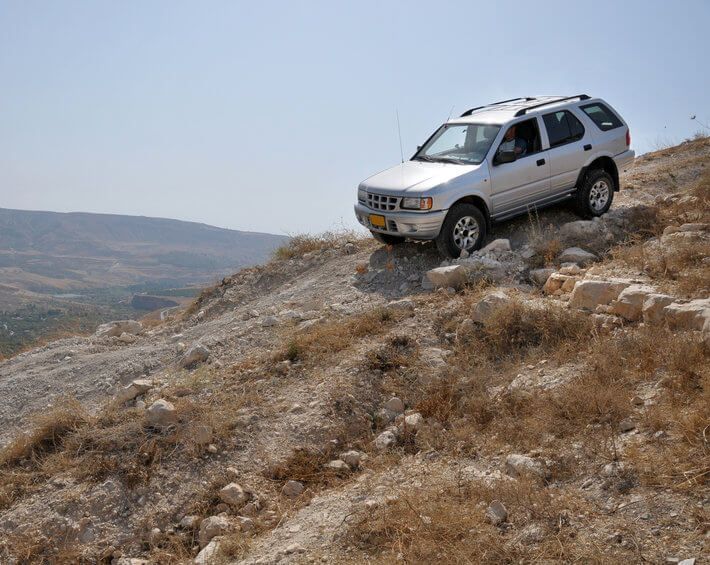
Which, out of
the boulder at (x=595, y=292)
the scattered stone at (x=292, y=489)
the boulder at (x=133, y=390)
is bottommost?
the scattered stone at (x=292, y=489)

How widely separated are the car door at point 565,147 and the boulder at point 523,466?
627 cm

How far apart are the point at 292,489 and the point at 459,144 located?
256 inches

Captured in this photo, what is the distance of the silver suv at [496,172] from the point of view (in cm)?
924

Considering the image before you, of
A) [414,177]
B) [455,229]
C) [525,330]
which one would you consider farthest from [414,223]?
[525,330]

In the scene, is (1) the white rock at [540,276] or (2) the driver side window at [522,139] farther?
(2) the driver side window at [522,139]

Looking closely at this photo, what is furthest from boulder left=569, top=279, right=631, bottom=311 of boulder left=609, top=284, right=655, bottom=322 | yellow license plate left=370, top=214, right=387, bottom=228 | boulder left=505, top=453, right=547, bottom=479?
yellow license plate left=370, top=214, right=387, bottom=228

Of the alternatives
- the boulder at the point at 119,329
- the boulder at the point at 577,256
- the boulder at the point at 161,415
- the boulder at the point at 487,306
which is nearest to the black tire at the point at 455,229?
the boulder at the point at 577,256

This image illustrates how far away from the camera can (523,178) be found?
9.82m

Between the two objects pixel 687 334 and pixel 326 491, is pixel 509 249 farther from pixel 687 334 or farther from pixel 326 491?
pixel 326 491

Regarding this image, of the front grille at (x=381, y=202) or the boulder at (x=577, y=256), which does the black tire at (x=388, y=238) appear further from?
the boulder at (x=577, y=256)

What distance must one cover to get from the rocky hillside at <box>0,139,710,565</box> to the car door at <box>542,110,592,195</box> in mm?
1627

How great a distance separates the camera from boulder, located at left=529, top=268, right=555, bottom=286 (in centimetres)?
821

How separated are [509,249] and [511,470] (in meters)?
4.92

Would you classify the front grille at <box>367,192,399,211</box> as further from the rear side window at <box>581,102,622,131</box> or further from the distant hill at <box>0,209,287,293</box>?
the distant hill at <box>0,209,287,293</box>
